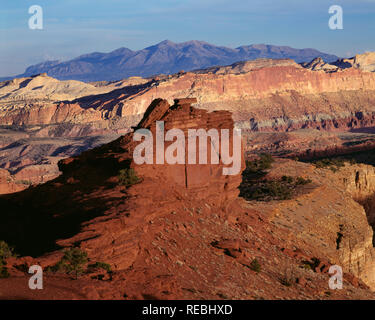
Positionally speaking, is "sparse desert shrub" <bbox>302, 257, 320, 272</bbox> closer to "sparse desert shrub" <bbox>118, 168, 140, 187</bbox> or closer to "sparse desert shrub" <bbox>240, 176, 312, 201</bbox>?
"sparse desert shrub" <bbox>118, 168, 140, 187</bbox>

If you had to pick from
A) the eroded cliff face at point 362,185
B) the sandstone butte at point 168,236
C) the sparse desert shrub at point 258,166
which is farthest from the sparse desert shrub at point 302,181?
the eroded cliff face at point 362,185

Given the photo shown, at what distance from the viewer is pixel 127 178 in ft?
66.6

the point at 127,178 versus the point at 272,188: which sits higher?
the point at 127,178

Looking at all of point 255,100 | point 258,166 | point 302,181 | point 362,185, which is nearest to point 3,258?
point 302,181

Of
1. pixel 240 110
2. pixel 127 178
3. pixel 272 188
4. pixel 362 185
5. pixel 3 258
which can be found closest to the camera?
pixel 3 258

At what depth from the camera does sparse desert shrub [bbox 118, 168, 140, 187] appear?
20.2 metres

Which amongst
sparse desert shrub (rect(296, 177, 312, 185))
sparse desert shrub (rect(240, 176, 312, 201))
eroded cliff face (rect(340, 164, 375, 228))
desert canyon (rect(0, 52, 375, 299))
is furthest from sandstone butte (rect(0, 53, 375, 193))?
desert canyon (rect(0, 52, 375, 299))

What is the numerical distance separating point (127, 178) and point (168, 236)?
340 cm

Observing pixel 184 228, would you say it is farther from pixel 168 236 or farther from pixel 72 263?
pixel 72 263

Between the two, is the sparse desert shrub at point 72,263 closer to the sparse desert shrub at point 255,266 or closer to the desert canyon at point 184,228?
the desert canyon at point 184,228

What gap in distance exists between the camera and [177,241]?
720 inches

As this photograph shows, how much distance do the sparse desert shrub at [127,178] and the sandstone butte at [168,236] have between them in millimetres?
294

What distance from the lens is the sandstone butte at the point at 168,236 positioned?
14609 millimetres

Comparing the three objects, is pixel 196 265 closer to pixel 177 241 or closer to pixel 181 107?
pixel 177 241
